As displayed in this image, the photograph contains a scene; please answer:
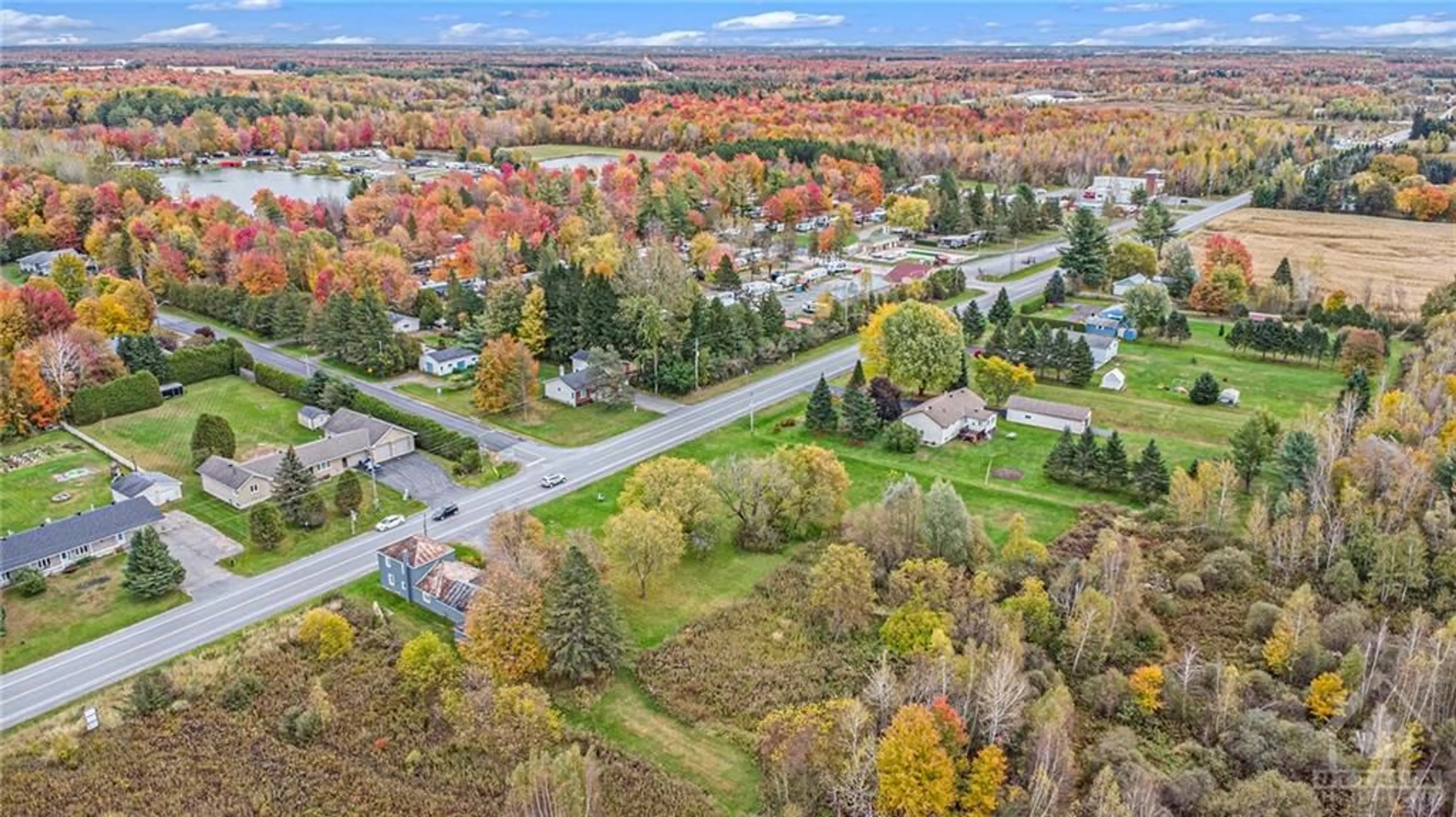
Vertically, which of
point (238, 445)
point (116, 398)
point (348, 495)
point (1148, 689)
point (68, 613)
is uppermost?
point (116, 398)

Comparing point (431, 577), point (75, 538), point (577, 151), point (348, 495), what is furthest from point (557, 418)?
point (577, 151)

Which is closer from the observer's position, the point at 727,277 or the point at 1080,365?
the point at 1080,365

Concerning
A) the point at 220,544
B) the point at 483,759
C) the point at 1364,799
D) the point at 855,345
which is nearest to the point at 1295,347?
the point at 855,345

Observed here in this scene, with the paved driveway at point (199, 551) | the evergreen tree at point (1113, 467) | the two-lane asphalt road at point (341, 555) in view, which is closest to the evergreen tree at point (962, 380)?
the two-lane asphalt road at point (341, 555)

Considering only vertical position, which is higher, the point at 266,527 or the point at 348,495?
the point at 348,495

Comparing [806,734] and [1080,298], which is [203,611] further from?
[1080,298]

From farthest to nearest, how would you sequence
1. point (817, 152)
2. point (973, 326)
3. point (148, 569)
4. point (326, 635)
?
point (817, 152) → point (973, 326) → point (148, 569) → point (326, 635)

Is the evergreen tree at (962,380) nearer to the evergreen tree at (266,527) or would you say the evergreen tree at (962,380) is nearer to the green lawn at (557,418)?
the green lawn at (557,418)

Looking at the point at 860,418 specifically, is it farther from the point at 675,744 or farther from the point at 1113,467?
the point at 675,744
